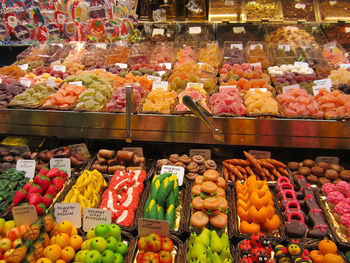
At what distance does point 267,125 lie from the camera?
7.57 ft

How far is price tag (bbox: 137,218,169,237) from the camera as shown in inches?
69.2

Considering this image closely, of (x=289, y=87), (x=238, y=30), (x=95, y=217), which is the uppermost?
(x=238, y=30)

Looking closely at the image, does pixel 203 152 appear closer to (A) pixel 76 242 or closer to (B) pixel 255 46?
(A) pixel 76 242

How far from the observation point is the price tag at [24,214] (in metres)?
1.88

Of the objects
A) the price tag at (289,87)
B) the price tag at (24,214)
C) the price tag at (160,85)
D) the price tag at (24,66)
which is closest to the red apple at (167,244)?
the price tag at (24,214)

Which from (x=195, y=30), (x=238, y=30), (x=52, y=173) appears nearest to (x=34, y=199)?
(x=52, y=173)

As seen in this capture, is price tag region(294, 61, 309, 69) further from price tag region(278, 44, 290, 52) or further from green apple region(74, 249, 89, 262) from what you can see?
green apple region(74, 249, 89, 262)

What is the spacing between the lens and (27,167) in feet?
7.97

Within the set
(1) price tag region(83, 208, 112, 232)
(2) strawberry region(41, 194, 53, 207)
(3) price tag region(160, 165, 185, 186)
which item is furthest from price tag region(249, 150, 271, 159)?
(2) strawberry region(41, 194, 53, 207)

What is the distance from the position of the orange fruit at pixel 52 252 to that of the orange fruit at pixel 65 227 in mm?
151

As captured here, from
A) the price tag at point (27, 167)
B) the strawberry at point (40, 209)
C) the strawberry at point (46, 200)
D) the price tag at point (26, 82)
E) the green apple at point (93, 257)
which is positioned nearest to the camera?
the green apple at point (93, 257)

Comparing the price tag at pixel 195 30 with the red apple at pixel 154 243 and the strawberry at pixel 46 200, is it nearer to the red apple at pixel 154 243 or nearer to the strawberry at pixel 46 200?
the strawberry at pixel 46 200

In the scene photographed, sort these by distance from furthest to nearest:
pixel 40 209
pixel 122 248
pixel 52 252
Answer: pixel 40 209, pixel 122 248, pixel 52 252

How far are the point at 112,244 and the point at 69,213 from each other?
1.43 ft
